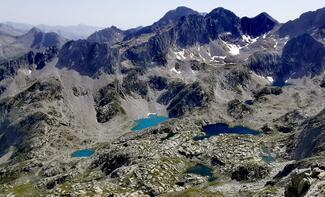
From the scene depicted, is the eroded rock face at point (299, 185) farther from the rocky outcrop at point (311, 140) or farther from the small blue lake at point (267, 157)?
the small blue lake at point (267, 157)

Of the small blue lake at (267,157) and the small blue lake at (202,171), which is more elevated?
the small blue lake at (267,157)

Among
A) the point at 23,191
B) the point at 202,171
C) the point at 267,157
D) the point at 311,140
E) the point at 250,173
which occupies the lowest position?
the point at 23,191

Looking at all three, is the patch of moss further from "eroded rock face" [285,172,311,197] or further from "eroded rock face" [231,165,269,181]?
"eroded rock face" [285,172,311,197]

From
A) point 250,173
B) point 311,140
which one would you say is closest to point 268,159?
point 311,140

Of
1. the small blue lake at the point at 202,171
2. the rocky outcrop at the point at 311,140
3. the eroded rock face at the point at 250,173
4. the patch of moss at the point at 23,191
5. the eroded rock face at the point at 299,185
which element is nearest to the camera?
the eroded rock face at the point at 299,185

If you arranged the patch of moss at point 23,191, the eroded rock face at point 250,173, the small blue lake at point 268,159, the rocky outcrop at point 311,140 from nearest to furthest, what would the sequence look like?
the eroded rock face at point 250,173, the rocky outcrop at point 311,140, the patch of moss at point 23,191, the small blue lake at point 268,159

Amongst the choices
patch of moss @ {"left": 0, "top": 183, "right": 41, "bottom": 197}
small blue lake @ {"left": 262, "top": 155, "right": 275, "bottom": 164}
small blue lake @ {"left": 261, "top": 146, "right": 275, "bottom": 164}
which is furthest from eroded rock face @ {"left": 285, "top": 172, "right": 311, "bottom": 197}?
patch of moss @ {"left": 0, "top": 183, "right": 41, "bottom": 197}

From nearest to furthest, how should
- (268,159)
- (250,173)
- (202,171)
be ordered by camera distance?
(250,173), (202,171), (268,159)

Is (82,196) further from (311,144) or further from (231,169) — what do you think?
(311,144)

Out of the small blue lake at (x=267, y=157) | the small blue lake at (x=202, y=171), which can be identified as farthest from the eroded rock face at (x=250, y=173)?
the small blue lake at (x=267, y=157)

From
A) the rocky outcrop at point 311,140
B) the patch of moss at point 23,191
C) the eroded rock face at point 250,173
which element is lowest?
the patch of moss at point 23,191

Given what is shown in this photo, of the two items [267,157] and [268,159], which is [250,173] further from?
[267,157]
